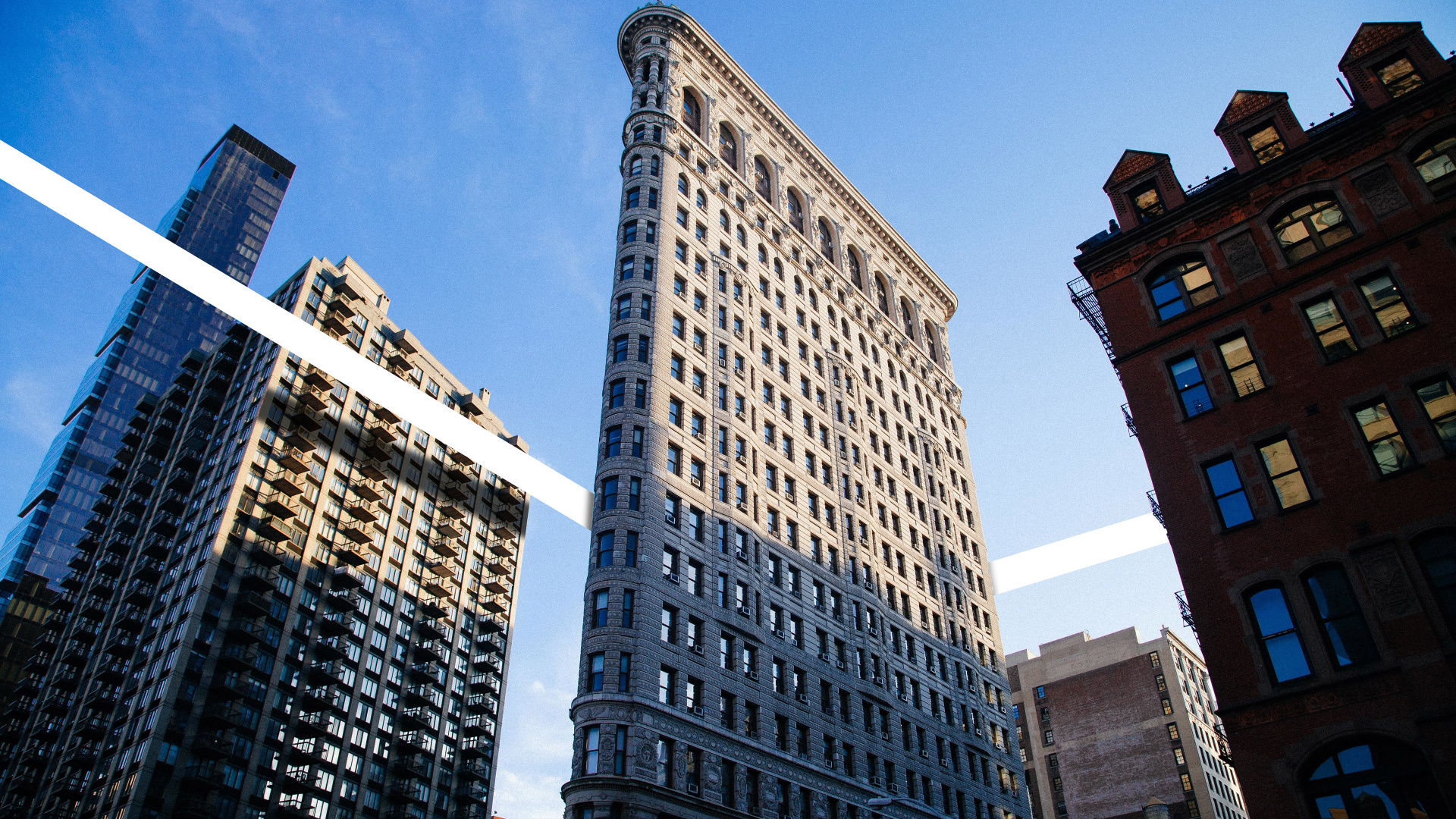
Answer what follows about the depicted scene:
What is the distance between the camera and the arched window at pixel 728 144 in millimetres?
81250

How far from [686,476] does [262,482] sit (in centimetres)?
5057

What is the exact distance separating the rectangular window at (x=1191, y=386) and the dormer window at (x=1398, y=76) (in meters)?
11.5

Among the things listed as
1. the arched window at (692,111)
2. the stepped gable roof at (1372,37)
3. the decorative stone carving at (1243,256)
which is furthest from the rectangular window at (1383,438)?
the arched window at (692,111)

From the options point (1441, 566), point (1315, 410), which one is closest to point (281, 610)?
point (1315, 410)

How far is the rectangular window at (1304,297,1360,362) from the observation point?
28812 millimetres

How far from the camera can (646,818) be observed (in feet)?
140

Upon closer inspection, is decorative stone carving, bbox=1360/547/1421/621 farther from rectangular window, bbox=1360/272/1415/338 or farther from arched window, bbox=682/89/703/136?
arched window, bbox=682/89/703/136

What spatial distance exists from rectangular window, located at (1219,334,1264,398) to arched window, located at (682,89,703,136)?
180 ft

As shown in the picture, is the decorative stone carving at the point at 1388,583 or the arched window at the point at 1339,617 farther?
the arched window at the point at 1339,617

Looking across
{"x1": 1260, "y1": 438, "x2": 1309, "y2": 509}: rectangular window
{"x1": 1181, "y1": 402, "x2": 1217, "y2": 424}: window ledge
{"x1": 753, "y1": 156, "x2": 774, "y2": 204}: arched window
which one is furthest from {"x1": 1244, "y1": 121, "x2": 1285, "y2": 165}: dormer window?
{"x1": 753, "y1": 156, "x2": 774, "y2": 204}: arched window

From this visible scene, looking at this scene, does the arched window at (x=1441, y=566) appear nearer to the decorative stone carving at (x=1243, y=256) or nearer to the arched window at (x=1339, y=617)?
the arched window at (x=1339, y=617)

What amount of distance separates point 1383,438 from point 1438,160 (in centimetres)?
1023

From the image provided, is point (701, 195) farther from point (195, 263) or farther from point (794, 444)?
point (195, 263)

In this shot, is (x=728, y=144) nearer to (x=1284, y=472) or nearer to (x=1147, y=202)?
(x=1147, y=202)
